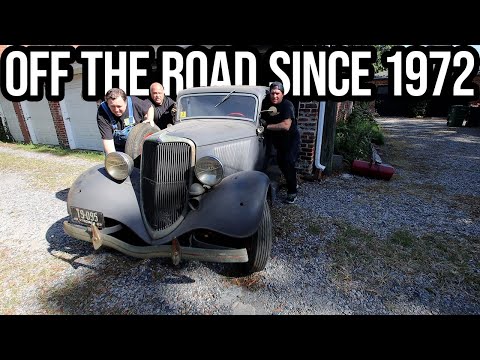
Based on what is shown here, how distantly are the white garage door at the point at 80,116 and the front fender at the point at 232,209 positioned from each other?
7807mm

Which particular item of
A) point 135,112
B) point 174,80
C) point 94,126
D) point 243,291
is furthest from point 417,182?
point 94,126

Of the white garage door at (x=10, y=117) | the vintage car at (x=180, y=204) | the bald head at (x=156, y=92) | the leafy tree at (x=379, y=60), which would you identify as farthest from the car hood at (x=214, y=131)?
the leafy tree at (x=379, y=60)

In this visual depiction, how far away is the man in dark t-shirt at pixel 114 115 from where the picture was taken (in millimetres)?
3203

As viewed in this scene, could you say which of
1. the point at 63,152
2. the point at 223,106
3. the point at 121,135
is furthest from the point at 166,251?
the point at 63,152

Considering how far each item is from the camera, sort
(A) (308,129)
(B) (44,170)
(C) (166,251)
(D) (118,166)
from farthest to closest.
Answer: (B) (44,170) < (A) (308,129) < (D) (118,166) < (C) (166,251)

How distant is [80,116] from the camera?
29.3ft

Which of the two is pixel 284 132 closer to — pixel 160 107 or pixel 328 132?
pixel 328 132

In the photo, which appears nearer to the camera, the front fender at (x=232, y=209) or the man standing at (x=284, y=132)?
the front fender at (x=232, y=209)

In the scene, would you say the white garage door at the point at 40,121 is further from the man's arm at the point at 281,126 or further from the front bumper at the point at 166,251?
the man's arm at the point at 281,126

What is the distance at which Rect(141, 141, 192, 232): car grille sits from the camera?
238cm

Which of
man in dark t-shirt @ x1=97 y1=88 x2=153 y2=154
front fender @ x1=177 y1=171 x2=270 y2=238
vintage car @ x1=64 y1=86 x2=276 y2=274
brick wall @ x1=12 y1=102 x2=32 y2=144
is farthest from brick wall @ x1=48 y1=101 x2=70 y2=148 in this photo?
front fender @ x1=177 y1=171 x2=270 y2=238

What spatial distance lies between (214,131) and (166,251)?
1375mm

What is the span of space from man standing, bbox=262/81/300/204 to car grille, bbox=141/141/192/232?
163 cm

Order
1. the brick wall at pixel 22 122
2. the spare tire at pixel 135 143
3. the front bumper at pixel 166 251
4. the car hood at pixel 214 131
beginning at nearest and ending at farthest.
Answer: the front bumper at pixel 166 251, the car hood at pixel 214 131, the spare tire at pixel 135 143, the brick wall at pixel 22 122
